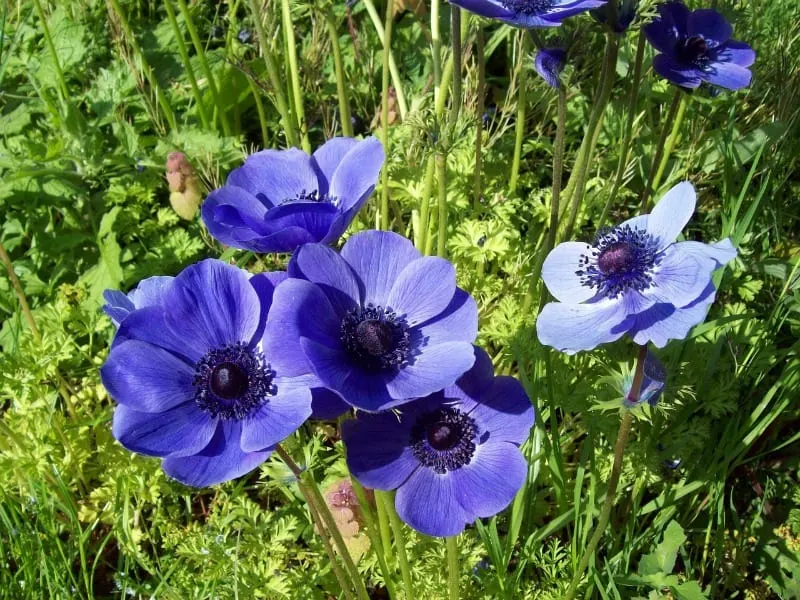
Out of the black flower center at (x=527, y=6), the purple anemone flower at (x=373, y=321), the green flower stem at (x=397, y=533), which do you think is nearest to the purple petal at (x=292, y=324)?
the purple anemone flower at (x=373, y=321)

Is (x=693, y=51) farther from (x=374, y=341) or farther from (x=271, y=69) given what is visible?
(x=374, y=341)

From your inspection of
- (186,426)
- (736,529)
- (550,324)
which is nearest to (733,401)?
(736,529)

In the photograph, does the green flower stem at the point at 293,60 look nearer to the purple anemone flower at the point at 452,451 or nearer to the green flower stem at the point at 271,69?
the green flower stem at the point at 271,69

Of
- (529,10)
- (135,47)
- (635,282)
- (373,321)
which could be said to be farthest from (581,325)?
(135,47)

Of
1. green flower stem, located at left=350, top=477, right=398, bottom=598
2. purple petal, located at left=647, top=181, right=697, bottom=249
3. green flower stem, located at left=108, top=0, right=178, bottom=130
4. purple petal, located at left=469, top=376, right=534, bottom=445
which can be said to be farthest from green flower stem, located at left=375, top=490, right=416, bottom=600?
green flower stem, located at left=108, top=0, right=178, bottom=130

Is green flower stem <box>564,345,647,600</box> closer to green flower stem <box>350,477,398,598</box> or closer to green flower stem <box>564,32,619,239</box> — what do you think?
green flower stem <box>350,477,398,598</box>

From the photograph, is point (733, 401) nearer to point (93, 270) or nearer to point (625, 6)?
point (625, 6)

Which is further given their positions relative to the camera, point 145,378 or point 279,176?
point 279,176
